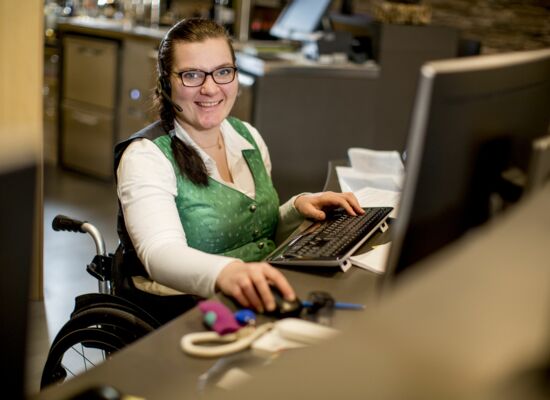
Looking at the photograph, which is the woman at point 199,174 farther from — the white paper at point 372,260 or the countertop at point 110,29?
the countertop at point 110,29

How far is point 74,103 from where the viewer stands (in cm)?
511

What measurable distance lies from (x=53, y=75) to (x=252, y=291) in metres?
5.15

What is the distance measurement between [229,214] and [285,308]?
0.61 meters

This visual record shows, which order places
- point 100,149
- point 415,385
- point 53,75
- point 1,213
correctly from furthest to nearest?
point 53,75, point 100,149, point 1,213, point 415,385

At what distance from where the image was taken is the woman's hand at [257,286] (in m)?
1.31

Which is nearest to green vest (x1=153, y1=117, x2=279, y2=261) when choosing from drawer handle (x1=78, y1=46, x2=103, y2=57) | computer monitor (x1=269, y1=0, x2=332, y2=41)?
computer monitor (x1=269, y1=0, x2=332, y2=41)

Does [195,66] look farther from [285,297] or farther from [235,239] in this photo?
[285,297]

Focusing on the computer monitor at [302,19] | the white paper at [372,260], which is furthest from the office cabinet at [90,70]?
the white paper at [372,260]

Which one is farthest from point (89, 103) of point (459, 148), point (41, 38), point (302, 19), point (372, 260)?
point (459, 148)

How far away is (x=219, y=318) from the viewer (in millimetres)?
1241

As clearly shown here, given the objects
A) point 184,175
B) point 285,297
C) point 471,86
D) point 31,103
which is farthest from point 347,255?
point 31,103

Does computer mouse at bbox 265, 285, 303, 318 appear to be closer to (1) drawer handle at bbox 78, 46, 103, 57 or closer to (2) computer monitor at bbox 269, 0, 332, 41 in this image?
(2) computer monitor at bbox 269, 0, 332, 41

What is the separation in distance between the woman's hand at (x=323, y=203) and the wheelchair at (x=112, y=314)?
412 mm

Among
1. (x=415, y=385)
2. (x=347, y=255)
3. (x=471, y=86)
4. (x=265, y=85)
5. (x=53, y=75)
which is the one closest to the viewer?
(x=415, y=385)
